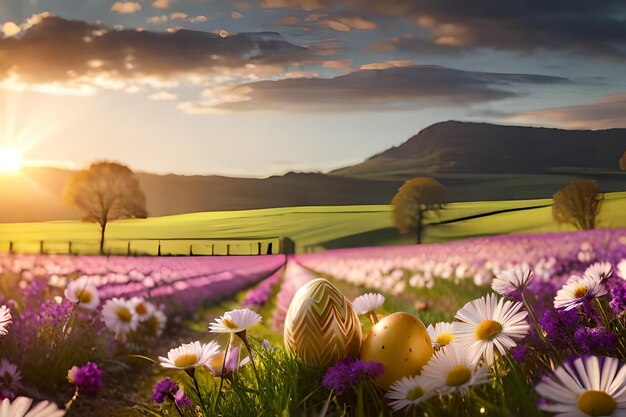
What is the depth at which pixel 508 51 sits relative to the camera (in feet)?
7.44

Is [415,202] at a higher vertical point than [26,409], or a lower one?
higher

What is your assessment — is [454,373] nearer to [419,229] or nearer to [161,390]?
[161,390]

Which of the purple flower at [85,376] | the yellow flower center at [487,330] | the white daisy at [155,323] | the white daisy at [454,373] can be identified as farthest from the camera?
the white daisy at [155,323]

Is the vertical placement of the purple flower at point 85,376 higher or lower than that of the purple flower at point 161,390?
lower

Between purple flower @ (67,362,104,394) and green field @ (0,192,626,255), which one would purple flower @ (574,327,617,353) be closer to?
purple flower @ (67,362,104,394)

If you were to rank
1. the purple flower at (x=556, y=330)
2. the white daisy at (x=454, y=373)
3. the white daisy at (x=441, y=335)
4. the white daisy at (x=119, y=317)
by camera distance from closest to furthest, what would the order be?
the white daisy at (x=454, y=373)
the purple flower at (x=556, y=330)
the white daisy at (x=441, y=335)
the white daisy at (x=119, y=317)

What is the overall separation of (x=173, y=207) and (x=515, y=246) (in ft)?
3.67

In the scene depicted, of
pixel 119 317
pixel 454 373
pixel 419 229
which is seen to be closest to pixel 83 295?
pixel 119 317

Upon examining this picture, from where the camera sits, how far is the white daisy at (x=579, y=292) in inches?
35.5

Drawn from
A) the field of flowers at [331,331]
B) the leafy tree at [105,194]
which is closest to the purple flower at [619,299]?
the field of flowers at [331,331]

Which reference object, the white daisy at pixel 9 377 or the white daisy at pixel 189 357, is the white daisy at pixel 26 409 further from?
the white daisy at pixel 9 377

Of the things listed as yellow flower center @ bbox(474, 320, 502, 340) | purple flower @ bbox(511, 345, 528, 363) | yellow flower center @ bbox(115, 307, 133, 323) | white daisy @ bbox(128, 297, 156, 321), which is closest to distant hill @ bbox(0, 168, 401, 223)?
white daisy @ bbox(128, 297, 156, 321)

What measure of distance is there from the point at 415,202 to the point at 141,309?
943 mm

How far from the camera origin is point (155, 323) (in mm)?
2447
